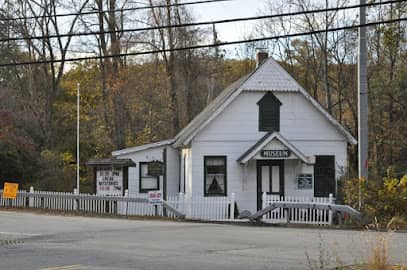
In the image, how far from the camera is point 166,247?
54.3 feet

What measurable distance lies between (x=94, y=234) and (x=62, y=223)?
4708 mm

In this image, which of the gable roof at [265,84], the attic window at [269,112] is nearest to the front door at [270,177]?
the attic window at [269,112]

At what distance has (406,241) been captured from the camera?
59.2 ft

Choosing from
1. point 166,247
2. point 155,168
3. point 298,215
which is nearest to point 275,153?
point 298,215

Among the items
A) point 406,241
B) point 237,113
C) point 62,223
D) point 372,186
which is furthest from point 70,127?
point 406,241

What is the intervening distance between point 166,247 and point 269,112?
1634 centimetres

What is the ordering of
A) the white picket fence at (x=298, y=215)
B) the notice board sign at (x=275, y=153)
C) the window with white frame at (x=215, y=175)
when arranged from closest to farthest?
the white picket fence at (x=298, y=215)
the notice board sign at (x=275, y=153)
the window with white frame at (x=215, y=175)

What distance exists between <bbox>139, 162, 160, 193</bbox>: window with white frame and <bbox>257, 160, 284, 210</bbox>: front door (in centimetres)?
548

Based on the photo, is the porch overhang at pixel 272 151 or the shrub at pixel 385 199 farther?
the porch overhang at pixel 272 151

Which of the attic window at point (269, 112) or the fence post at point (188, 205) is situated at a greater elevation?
the attic window at point (269, 112)

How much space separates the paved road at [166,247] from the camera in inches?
536

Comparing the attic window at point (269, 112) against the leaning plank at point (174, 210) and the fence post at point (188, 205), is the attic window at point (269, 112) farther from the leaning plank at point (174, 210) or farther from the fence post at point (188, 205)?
the leaning plank at point (174, 210)

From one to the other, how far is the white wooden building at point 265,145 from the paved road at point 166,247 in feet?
27.7

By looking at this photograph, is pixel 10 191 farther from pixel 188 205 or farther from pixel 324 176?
pixel 324 176
